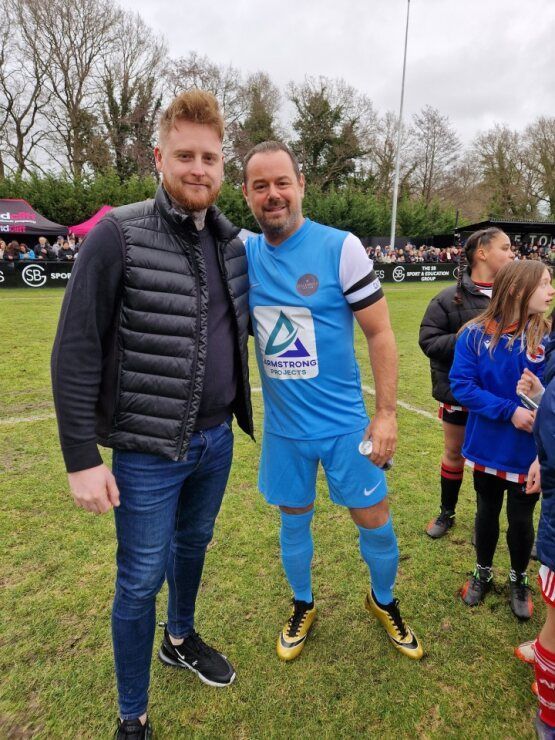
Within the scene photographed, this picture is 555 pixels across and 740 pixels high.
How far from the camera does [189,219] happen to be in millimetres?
1720

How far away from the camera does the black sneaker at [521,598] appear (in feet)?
8.17

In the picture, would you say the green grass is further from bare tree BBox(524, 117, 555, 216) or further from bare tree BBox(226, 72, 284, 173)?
bare tree BBox(524, 117, 555, 216)

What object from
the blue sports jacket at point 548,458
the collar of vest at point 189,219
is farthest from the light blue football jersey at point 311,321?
the blue sports jacket at point 548,458

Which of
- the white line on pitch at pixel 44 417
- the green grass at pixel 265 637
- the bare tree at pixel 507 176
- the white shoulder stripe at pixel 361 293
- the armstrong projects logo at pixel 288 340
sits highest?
the bare tree at pixel 507 176

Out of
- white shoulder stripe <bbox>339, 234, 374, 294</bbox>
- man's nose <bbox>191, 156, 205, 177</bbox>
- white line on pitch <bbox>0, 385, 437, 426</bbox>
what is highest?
man's nose <bbox>191, 156, 205, 177</bbox>

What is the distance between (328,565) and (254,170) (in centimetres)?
225

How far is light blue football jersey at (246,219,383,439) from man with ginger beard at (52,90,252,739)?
8.4 inches

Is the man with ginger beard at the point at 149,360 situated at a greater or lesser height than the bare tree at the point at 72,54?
lesser

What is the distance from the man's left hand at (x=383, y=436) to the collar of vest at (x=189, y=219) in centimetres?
100

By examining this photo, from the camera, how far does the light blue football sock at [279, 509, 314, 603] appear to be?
2.34m

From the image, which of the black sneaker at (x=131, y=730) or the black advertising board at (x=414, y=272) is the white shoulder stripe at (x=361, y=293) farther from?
the black advertising board at (x=414, y=272)

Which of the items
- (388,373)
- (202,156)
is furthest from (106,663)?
(202,156)

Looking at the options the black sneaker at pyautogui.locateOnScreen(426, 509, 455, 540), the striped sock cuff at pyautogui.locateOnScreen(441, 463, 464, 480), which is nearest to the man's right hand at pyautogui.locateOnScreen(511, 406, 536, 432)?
the striped sock cuff at pyautogui.locateOnScreen(441, 463, 464, 480)

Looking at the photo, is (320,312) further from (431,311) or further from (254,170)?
(431,311)
